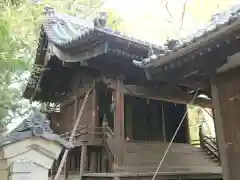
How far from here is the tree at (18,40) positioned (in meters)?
7.28

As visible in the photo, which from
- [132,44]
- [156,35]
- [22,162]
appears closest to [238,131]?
[22,162]

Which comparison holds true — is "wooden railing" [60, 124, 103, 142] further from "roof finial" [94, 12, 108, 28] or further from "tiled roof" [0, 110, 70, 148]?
"tiled roof" [0, 110, 70, 148]

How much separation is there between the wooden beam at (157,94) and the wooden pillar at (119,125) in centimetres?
16

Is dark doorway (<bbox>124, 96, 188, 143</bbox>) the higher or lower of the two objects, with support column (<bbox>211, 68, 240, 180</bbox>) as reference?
higher

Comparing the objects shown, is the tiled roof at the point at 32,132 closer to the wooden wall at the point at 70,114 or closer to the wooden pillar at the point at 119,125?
the wooden pillar at the point at 119,125

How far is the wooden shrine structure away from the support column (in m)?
0.02

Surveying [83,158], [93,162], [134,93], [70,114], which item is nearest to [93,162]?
[93,162]

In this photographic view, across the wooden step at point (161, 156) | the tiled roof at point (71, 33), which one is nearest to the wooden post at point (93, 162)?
the wooden step at point (161, 156)

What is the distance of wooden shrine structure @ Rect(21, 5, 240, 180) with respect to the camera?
4836mm

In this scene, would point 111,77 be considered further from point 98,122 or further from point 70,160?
point 70,160

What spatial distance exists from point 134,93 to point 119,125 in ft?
3.77

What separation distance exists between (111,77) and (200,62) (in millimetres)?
4380

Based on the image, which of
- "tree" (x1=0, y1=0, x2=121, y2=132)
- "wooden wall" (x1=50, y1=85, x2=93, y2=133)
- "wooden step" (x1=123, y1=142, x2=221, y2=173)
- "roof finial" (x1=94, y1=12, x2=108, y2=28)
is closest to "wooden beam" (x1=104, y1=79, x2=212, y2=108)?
"wooden wall" (x1=50, y1=85, x2=93, y2=133)

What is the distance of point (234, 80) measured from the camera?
480 centimetres
